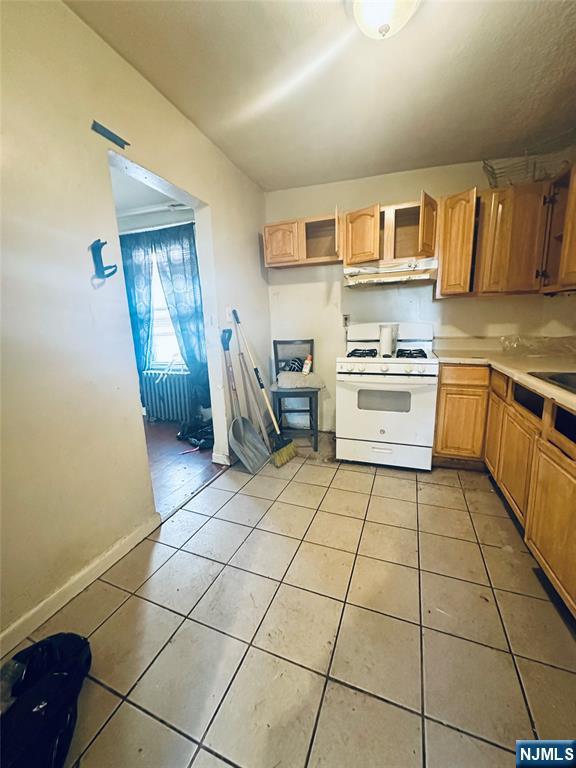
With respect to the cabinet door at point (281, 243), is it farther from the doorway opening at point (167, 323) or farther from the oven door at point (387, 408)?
the oven door at point (387, 408)

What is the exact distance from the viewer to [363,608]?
51.1 inches

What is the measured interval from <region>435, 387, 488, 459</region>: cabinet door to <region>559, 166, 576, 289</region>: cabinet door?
0.84 metres

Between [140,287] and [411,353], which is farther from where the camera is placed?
[140,287]

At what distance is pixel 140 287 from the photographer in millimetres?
3447

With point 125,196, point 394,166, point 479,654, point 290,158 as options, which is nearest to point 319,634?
point 479,654

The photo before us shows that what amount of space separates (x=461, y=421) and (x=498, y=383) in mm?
399

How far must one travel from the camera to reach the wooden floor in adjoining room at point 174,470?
85.1 inches

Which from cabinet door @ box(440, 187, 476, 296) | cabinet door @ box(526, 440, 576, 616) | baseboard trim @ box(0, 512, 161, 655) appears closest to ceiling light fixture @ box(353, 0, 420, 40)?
cabinet door @ box(440, 187, 476, 296)

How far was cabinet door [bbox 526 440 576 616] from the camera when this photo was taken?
115 cm

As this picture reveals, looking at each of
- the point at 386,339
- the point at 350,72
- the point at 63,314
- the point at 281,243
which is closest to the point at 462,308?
the point at 386,339

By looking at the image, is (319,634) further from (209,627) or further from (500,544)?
(500,544)

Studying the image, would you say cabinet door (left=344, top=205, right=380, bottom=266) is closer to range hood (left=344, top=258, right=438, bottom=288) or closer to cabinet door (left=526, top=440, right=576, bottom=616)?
range hood (left=344, top=258, right=438, bottom=288)

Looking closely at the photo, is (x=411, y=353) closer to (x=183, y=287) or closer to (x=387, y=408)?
(x=387, y=408)

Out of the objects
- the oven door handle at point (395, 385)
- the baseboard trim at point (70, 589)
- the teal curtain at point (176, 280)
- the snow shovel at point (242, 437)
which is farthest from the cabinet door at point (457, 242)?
the baseboard trim at point (70, 589)
